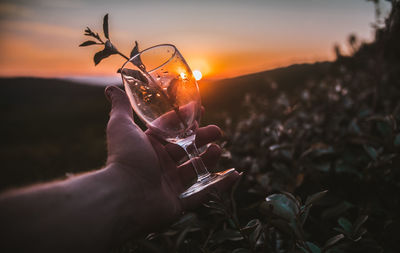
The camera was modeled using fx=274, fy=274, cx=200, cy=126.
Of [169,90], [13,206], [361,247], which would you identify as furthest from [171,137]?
[361,247]

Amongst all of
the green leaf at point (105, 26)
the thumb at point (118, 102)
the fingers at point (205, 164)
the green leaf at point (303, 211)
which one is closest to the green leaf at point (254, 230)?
the green leaf at point (303, 211)

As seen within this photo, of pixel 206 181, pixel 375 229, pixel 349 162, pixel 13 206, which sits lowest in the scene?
pixel 375 229

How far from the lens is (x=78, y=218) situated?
97 cm

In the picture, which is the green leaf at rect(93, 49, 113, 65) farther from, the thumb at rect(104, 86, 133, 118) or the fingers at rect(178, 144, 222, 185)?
the fingers at rect(178, 144, 222, 185)

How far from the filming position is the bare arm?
2.79 ft

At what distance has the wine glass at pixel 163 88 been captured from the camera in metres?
1.33

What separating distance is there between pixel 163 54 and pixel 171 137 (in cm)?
44

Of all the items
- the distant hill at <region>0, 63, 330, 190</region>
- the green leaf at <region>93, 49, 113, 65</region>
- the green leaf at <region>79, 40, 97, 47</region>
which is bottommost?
the distant hill at <region>0, 63, 330, 190</region>

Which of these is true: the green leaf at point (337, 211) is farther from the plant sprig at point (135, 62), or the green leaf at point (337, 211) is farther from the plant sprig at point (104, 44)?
the plant sprig at point (104, 44)

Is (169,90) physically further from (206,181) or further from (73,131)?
(73,131)

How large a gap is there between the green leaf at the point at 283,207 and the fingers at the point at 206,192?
41 cm

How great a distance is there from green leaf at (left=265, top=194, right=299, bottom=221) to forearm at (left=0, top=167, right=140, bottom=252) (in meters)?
0.61

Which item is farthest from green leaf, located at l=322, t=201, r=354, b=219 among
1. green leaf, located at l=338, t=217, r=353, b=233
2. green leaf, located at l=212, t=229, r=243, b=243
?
green leaf, located at l=212, t=229, r=243, b=243

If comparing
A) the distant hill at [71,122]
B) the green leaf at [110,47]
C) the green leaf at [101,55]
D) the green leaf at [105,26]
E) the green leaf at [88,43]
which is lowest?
the distant hill at [71,122]
